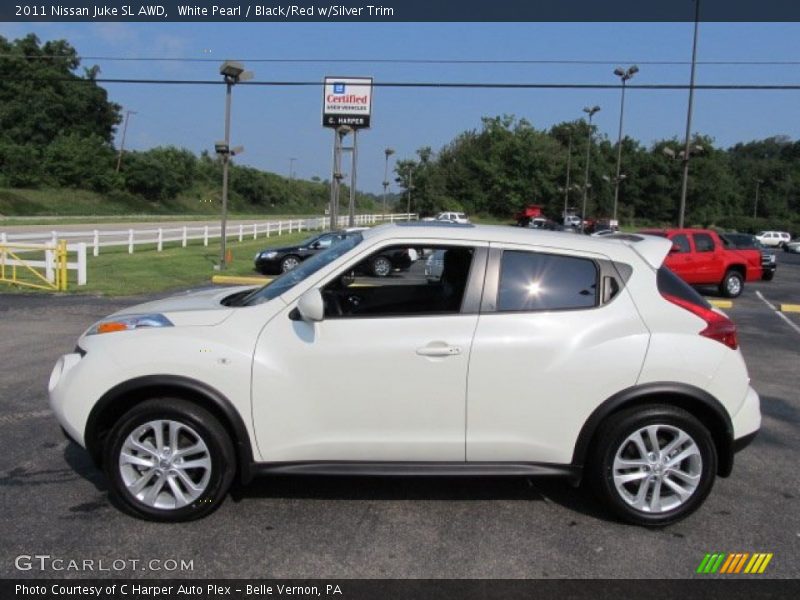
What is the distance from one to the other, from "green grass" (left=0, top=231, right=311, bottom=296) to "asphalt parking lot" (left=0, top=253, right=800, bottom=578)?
10928 millimetres

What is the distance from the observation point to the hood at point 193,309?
161 inches

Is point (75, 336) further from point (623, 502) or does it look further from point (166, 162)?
point (166, 162)

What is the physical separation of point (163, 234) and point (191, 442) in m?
27.8

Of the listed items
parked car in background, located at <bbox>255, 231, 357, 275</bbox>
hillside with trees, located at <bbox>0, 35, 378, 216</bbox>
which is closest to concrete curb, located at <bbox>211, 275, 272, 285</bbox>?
parked car in background, located at <bbox>255, 231, 357, 275</bbox>

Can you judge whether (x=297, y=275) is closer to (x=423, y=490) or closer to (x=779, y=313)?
(x=423, y=490)

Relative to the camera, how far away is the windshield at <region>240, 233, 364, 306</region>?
4.28m

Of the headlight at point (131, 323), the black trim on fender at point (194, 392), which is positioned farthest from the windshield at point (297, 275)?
the black trim on fender at point (194, 392)

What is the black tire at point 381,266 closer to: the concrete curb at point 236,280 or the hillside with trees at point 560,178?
the concrete curb at point 236,280

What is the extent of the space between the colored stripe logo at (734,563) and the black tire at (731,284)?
15843 mm

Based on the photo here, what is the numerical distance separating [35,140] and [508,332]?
74.9 metres

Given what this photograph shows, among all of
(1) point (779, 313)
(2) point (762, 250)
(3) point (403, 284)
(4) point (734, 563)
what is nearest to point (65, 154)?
(2) point (762, 250)

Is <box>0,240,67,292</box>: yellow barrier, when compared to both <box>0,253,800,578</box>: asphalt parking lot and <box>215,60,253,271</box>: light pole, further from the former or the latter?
<box>0,253,800,578</box>: asphalt parking lot

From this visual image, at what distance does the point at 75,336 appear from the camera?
32.3ft

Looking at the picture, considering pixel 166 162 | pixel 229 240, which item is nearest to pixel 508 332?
pixel 229 240
